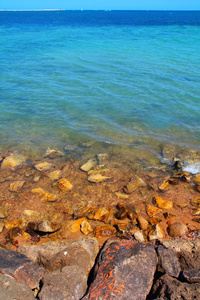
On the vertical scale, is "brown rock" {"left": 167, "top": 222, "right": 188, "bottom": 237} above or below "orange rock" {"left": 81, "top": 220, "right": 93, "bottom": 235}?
above

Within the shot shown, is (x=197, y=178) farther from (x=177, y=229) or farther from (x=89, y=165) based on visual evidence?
(x=89, y=165)

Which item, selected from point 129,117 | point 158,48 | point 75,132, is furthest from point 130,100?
point 158,48

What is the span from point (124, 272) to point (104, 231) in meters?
1.94

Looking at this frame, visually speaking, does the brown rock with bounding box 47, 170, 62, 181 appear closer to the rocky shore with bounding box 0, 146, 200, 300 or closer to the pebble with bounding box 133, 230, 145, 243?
the rocky shore with bounding box 0, 146, 200, 300

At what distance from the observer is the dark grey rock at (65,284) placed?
4.78 metres

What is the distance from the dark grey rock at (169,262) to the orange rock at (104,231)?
5.08 ft

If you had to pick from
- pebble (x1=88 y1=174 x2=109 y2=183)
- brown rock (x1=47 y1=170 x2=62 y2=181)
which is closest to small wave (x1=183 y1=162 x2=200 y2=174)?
pebble (x1=88 y1=174 x2=109 y2=183)

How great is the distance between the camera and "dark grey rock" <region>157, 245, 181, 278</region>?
17.3 ft

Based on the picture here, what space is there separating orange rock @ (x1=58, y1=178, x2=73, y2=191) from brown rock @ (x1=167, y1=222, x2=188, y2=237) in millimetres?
3361

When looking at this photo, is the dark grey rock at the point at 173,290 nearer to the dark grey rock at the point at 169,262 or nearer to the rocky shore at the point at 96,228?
the rocky shore at the point at 96,228

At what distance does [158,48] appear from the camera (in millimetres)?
32531

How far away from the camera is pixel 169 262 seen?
17.8 ft

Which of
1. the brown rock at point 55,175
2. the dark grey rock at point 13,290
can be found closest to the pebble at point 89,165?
the brown rock at point 55,175

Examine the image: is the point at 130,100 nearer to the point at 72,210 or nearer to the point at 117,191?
the point at 117,191
